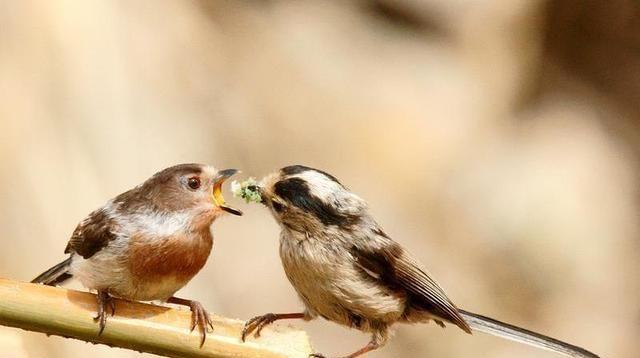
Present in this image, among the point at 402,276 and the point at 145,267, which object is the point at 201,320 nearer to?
the point at 145,267

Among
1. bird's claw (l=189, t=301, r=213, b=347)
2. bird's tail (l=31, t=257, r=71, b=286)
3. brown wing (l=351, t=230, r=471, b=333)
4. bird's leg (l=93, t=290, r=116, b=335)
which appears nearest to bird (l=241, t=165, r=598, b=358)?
brown wing (l=351, t=230, r=471, b=333)

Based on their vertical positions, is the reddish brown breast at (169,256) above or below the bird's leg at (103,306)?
above

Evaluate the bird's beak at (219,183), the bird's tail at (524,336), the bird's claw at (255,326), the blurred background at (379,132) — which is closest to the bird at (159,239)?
the bird's beak at (219,183)

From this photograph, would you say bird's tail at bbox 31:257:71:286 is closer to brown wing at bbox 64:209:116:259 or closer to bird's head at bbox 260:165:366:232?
brown wing at bbox 64:209:116:259

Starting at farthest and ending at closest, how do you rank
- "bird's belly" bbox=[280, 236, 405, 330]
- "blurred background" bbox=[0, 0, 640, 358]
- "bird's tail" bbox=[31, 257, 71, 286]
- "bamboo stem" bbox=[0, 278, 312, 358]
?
1. "blurred background" bbox=[0, 0, 640, 358]
2. "bird's tail" bbox=[31, 257, 71, 286]
3. "bird's belly" bbox=[280, 236, 405, 330]
4. "bamboo stem" bbox=[0, 278, 312, 358]

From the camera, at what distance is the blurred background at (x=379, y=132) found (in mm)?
3020

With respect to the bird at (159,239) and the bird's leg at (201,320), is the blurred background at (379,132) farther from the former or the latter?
the bird's leg at (201,320)

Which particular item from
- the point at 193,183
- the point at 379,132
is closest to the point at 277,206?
the point at 193,183

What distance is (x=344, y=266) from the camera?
1676 millimetres

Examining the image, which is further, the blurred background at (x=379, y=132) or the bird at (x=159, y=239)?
the blurred background at (x=379, y=132)

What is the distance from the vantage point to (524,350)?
12.8 ft

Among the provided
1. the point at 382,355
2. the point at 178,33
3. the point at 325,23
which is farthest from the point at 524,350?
the point at 178,33

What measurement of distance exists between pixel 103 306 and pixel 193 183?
29cm

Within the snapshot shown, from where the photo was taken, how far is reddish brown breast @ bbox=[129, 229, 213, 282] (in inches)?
61.7
